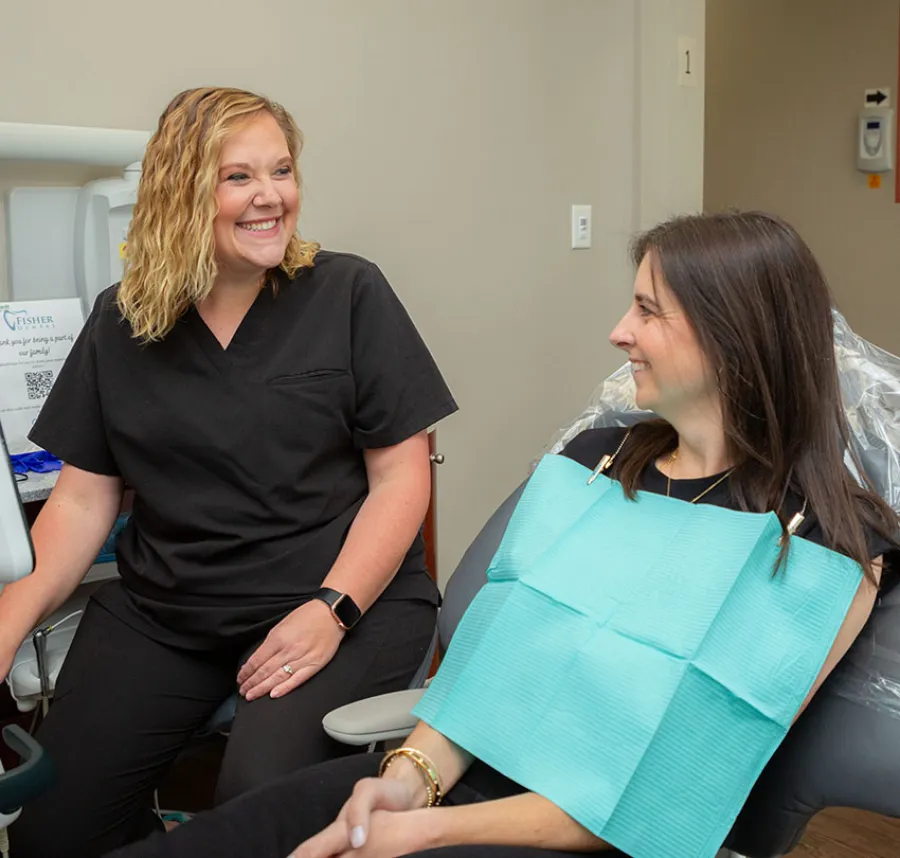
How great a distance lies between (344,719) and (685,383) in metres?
0.53

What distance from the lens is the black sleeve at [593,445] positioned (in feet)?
4.19

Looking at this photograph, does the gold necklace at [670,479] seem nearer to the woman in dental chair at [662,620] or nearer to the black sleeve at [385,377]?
the woman in dental chair at [662,620]

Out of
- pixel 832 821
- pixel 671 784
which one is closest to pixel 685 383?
pixel 671 784

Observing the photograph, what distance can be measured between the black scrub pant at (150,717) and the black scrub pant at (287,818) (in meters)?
0.16

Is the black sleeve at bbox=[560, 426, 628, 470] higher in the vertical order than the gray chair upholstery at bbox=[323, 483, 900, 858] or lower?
higher

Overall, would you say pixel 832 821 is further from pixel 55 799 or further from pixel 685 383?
pixel 55 799

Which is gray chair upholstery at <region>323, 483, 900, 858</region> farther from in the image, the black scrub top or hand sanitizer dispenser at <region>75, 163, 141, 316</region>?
hand sanitizer dispenser at <region>75, 163, 141, 316</region>

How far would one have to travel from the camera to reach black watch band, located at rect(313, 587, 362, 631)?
1.34m

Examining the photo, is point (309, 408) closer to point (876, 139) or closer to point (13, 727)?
point (13, 727)

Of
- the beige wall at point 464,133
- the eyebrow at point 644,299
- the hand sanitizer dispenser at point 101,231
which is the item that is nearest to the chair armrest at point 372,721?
the eyebrow at point 644,299

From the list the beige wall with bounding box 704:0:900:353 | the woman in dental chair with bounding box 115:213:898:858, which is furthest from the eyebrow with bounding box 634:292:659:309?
the beige wall with bounding box 704:0:900:353

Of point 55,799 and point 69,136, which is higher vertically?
point 69,136

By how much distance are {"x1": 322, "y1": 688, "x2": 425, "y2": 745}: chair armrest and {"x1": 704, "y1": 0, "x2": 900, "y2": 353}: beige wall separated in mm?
3068

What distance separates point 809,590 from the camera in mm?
997
